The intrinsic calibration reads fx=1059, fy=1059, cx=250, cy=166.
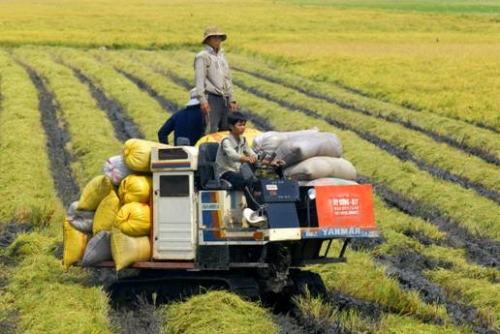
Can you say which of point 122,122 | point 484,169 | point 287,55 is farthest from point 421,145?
point 287,55

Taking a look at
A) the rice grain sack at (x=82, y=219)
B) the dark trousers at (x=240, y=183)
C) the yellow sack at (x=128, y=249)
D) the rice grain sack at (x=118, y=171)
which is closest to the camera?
the dark trousers at (x=240, y=183)

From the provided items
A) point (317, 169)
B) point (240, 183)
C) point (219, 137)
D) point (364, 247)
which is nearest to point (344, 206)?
point (317, 169)

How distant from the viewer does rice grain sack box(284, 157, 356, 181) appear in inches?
403

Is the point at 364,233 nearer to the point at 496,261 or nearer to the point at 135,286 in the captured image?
the point at 135,286

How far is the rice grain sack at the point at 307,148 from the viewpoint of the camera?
10328 millimetres

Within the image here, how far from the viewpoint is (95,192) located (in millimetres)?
10672

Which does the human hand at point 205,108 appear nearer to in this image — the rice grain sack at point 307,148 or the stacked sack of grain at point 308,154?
the stacked sack of grain at point 308,154

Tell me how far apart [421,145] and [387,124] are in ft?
10.9

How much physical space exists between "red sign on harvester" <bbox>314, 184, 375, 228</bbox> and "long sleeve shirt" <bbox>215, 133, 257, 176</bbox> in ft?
3.31

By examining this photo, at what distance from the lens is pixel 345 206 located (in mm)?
9680

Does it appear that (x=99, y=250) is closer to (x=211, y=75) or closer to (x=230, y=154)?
(x=230, y=154)

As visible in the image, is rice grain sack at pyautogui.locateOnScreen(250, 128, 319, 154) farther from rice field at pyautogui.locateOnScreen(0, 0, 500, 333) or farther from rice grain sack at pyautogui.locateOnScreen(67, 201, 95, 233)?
rice grain sack at pyautogui.locateOnScreen(67, 201, 95, 233)

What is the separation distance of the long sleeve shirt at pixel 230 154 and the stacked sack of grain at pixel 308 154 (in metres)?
0.26

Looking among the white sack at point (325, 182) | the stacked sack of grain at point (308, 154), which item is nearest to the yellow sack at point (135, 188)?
the stacked sack of grain at point (308, 154)
